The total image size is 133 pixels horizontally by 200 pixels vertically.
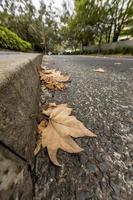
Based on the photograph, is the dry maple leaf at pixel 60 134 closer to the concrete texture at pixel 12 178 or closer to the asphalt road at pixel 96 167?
the asphalt road at pixel 96 167

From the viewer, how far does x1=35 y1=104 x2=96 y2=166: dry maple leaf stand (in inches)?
21.2

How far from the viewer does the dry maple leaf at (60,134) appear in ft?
1.77

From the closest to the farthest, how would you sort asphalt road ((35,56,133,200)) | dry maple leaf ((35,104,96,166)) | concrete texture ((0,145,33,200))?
concrete texture ((0,145,33,200)) → asphalt road ((35,56,133,200)) → dry maple leaf ((35,104,96,166))

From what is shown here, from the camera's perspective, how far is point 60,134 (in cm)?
59

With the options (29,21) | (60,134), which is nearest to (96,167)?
(60,134)

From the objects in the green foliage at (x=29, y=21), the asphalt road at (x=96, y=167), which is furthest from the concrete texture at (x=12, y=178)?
the green foliage at (x=29, y=21)

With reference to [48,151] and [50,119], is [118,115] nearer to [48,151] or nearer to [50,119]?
[50,119]

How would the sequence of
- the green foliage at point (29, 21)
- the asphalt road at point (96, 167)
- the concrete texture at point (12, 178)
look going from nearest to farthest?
the concrete texture at point (12, 178) < the asphalt road at point (96, 167) < the green foliage at point (29, 21)

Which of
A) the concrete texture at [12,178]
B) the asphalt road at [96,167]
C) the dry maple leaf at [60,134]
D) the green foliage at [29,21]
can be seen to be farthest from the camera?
the green foliage at [29,21]

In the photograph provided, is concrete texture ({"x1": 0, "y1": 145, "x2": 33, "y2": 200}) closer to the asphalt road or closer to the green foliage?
the asphalt road

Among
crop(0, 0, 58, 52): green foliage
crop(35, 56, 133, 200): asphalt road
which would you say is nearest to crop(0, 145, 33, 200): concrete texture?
crop(35, 56, 133, 200): asphalt road

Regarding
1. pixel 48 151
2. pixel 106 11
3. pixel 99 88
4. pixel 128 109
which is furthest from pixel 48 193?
pixel 106 11

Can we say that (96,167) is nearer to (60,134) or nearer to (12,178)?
(60,134)

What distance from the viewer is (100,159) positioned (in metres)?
0.52
